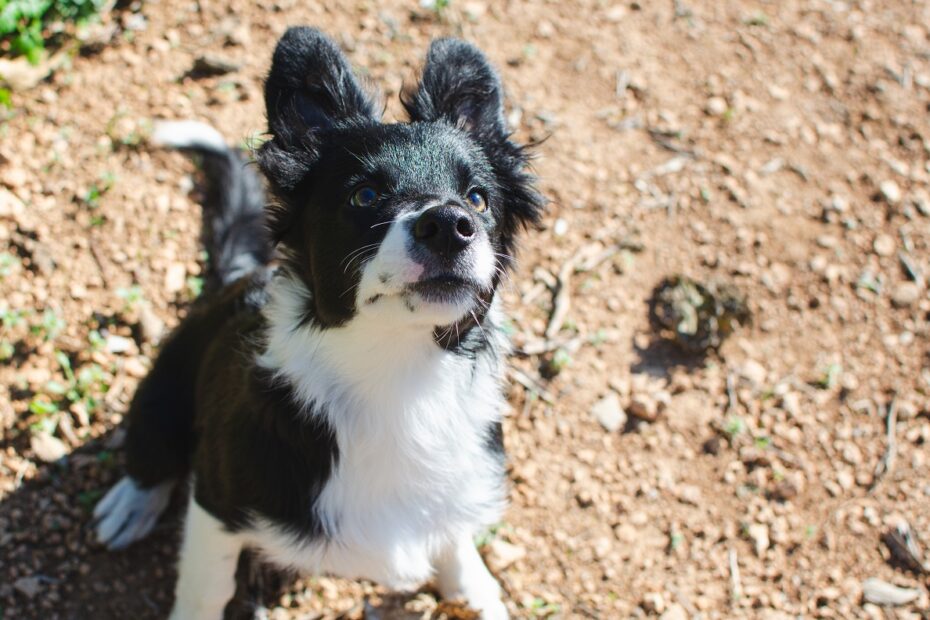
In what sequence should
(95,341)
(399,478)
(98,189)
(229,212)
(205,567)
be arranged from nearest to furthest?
(399,478)
(205,567)
(95,341)
(229,212)
(98,189)

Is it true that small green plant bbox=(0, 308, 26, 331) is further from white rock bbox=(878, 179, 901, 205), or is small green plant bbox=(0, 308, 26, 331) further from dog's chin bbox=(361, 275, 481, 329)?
white rock bbox=(878, 179, 901, 205)

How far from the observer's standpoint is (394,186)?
112 inches

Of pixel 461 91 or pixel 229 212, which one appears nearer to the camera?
pixel 461 91

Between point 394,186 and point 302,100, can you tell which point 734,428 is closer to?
point 394,186

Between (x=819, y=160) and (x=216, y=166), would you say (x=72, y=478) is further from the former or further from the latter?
(x=819, y=160)

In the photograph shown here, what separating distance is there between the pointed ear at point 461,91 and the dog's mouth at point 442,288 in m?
0.79

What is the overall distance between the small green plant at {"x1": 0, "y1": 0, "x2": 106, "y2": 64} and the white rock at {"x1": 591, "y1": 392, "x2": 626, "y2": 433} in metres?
3.69

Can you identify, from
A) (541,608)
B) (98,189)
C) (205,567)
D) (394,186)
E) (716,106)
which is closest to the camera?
(394,186)

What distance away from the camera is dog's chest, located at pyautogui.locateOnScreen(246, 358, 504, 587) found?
3.08 m

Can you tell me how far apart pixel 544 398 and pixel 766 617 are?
4.73ft

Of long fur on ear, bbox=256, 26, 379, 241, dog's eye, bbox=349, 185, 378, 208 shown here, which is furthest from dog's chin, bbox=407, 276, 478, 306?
long fur on ear, bbox=256, 26, 379, 241

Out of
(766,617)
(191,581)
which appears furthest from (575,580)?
(191,581)

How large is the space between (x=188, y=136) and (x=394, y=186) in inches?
91.2

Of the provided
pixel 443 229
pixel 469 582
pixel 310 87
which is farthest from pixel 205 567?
pixel 310 87
